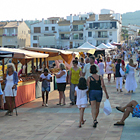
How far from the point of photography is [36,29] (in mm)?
83750

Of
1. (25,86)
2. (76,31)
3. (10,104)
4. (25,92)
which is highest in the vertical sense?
(76,31)

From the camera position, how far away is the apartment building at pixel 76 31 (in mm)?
75250

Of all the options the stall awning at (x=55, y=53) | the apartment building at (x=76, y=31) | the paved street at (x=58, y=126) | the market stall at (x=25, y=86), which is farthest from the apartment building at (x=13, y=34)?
the paved street at (x=58, y=126)

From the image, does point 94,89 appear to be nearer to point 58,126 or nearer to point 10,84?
point 58,126

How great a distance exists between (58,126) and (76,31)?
72.8 meters

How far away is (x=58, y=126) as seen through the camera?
23.9 feet

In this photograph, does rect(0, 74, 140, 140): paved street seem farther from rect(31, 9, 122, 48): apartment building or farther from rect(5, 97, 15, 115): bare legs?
rect(31, 9, 122, 48): apartment building

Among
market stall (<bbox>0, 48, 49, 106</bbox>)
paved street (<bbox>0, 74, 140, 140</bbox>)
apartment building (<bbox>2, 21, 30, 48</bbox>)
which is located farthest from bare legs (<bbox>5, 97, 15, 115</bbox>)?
apartment building (<bbox>2, 21, 30, 48</bbox>)

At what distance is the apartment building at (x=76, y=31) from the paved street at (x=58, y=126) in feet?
220

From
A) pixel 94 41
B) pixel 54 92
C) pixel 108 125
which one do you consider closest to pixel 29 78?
pixel 54 92

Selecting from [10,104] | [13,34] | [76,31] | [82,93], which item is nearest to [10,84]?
[10,104]

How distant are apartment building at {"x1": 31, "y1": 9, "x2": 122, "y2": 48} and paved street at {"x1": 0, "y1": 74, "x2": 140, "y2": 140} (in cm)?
6697

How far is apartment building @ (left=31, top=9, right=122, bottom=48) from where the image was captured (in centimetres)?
7525

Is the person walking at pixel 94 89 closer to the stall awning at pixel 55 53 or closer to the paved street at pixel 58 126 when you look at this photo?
the paved street at pixel 58 126
